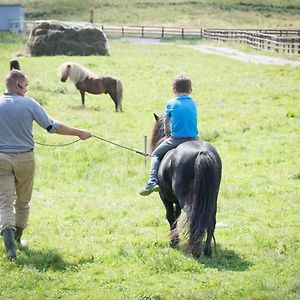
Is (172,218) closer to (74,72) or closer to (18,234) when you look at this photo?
(18,234)

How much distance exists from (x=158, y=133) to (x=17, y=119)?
2.16m

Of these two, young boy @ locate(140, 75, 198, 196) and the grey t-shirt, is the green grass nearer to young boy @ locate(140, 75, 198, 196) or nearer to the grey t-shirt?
young boy @ locate(140, 75, 198, 196)

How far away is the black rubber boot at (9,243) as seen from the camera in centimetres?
816

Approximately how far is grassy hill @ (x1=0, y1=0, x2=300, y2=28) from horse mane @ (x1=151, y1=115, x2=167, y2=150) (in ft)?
246

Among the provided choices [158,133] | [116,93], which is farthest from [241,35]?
[158,133]

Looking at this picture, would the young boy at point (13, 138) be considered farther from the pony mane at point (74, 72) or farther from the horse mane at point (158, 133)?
the pony mane at point (74, 72)

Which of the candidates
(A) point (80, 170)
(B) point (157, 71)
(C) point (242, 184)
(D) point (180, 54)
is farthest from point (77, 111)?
(D) point (180, 54)

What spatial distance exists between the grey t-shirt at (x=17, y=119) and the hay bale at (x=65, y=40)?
111ft

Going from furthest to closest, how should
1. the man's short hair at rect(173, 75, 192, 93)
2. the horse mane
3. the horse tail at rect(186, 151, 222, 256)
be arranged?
the horse mane → the man's short hair at rect(173, 75, 192, 93) → the horse tail at rect(186, 151, 222, 256)

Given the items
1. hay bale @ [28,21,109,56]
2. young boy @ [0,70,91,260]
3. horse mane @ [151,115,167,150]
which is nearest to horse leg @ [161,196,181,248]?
horse mane @ [151,115,167,150]

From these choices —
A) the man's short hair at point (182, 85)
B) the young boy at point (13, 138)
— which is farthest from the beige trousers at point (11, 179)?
the man's short hair at point (182, 85)

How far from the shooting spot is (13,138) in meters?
8.20

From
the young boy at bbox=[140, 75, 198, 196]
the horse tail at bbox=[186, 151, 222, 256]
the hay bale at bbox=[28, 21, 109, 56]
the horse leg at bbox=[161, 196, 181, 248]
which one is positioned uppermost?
the young boy at bbox=[140, 75, 198, 196]

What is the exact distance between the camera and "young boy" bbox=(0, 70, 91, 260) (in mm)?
8156
